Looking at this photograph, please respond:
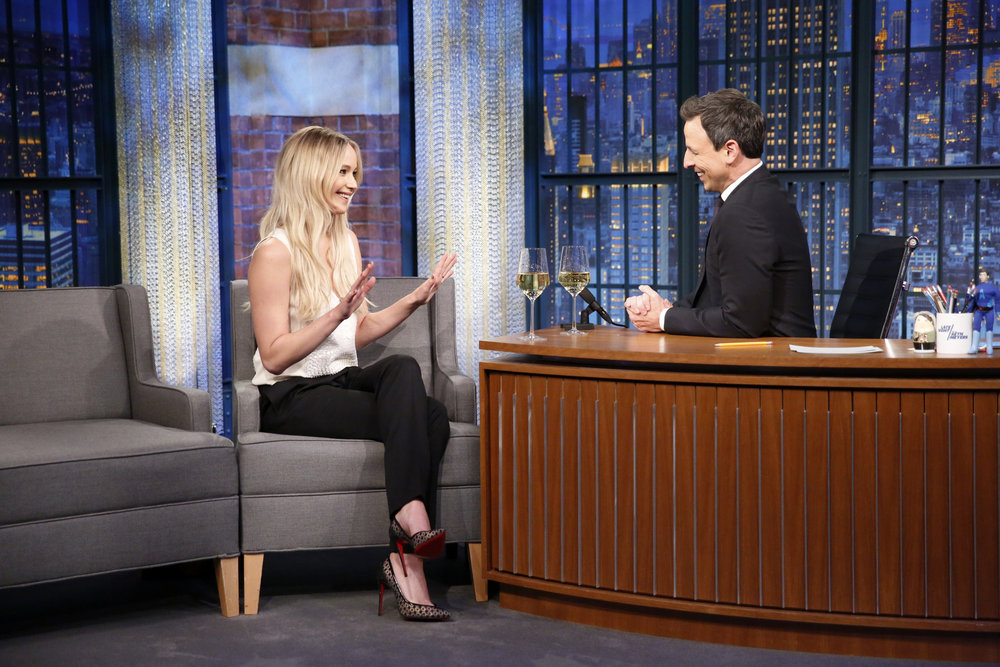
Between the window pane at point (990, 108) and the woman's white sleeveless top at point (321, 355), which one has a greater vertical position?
the window pane at point (990, 108)

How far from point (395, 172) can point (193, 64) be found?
998mm

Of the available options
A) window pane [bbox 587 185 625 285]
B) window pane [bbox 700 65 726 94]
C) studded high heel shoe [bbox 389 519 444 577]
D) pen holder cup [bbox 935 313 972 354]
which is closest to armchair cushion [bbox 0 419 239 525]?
studded high heel shoe [bbox 389 519 444 577]

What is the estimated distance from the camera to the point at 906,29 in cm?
455

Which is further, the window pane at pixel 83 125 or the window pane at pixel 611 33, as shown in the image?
the window pane at pixel 611 33

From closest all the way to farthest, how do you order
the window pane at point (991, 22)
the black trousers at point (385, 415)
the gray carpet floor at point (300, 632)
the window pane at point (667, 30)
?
1. the gray carpet floor at point (300, 632)
2. the black trousers at point (385, 415)
3. the window pane at point (991, 22)
4. the window pane at point (667, 30)

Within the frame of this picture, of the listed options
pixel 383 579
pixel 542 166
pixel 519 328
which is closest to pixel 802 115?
pixel 542 166

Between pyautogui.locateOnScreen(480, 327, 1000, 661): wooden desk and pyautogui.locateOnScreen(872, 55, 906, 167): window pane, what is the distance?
2070mm

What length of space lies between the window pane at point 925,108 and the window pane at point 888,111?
1.8 inches

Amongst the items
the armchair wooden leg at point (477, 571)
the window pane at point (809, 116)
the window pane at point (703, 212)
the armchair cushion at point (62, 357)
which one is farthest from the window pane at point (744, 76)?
the armchair cushion at point (62, 357)

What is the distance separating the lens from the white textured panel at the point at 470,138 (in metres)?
4.66

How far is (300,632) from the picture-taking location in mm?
2924

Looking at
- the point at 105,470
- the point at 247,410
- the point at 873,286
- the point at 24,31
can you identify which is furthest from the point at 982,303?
the point at 24,31

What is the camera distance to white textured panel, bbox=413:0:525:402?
466cm

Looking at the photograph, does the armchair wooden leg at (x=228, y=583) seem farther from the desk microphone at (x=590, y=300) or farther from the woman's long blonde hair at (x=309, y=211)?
the desk microphone at (x=590, y=300)
